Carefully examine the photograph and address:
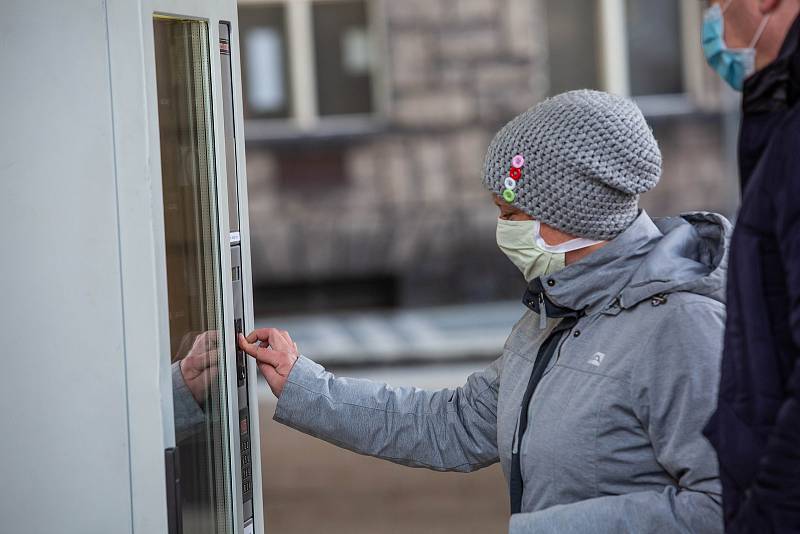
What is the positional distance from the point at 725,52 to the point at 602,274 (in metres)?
0.55

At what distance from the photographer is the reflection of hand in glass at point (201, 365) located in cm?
211

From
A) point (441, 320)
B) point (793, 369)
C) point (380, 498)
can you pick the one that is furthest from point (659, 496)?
point (441, 320)

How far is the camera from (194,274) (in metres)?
2.10

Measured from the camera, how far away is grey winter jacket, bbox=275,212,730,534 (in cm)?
184

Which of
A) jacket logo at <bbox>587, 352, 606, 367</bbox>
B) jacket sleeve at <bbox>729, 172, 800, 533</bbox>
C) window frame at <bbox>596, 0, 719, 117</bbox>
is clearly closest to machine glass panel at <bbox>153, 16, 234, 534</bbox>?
jacket logo at <bbox>587, 352, 606, 367</bbox>

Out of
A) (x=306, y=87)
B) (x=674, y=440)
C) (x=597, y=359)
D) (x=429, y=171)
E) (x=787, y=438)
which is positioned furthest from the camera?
(x=306, y=87)

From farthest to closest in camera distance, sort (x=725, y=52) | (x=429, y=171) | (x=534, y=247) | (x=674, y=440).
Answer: (x=429, y=171) < (x=534, y=247) < (x=674, y=440) < (x=725, y=52)

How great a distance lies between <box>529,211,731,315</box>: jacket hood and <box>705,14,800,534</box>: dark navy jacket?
0.44m

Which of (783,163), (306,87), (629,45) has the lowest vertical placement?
(783,163)

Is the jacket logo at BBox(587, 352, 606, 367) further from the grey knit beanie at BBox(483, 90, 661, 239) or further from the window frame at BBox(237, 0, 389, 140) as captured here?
the window frame at BBox(237, 0, 389, 140)

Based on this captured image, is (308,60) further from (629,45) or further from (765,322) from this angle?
(765,322)

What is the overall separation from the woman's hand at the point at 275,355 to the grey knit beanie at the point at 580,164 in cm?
54

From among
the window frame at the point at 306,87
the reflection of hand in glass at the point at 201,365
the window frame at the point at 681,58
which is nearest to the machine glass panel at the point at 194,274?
the reflection of hand in glass at the point at 201,365

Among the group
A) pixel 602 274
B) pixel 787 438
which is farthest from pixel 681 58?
pixel 787 438
